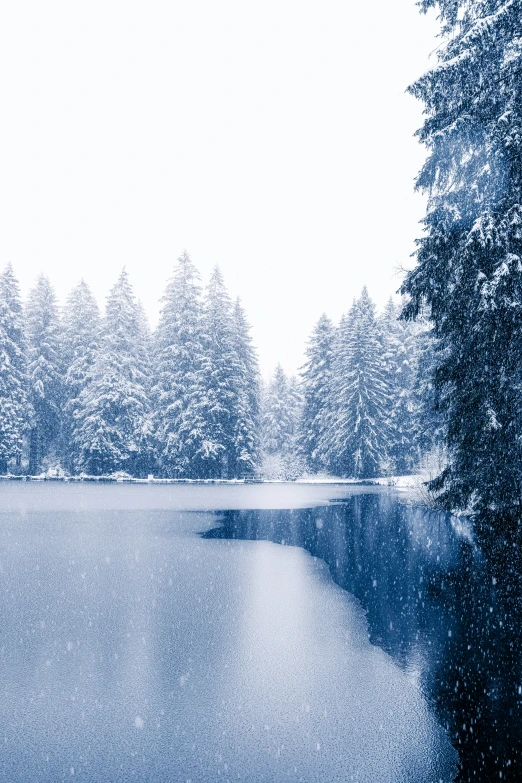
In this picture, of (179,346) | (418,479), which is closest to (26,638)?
(418,479)

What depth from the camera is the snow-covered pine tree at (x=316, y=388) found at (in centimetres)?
5875

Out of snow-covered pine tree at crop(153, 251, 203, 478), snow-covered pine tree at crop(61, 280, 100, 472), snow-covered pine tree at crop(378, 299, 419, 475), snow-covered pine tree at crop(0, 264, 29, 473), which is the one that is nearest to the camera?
snow-covered pine tree at crop(0, 264, 29, 473)

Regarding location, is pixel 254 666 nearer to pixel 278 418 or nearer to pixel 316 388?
pixel 316 388

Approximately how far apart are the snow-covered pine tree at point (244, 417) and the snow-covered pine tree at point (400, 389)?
12.2 metres

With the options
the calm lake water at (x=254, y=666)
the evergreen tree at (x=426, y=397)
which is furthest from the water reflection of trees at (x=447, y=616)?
the evergreen tree at (x=426, y=397)

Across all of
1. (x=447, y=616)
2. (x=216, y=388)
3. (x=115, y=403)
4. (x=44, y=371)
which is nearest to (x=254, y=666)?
(x=447, y=616)

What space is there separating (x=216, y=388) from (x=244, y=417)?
11.3ft

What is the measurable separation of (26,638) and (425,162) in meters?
13.9

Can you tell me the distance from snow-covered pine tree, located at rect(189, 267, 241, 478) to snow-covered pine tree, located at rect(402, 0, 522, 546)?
34545 mm

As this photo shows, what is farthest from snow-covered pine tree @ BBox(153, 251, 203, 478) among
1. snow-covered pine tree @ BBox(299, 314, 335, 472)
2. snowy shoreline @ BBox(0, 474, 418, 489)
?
snow-covered pine tree @ BBox(299, 314, 335, 472)

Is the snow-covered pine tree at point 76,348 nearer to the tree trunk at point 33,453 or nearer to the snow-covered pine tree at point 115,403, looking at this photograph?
the snow-covered pine tree at point 115,403

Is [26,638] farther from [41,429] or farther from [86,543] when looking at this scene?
[41,429]

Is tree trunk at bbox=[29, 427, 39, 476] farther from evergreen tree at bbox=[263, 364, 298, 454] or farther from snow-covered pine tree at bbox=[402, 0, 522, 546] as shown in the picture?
snow-covered pine tree at bbox=[402, 0, 522, 546]

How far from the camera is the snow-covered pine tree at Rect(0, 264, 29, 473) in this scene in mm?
47094
